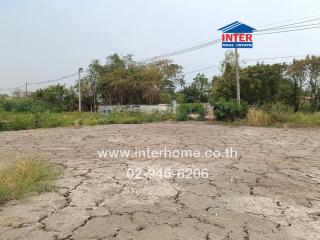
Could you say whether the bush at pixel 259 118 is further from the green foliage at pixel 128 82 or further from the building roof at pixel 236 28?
the green foliage at pixel 128 82

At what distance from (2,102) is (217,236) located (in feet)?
75.1

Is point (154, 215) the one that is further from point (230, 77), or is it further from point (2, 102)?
point (2, 102)

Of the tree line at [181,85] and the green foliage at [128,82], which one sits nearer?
the tree line at [181,85]

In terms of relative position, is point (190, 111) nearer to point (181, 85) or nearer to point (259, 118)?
point (259, 118)

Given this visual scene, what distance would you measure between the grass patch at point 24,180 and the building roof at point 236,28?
1096cm

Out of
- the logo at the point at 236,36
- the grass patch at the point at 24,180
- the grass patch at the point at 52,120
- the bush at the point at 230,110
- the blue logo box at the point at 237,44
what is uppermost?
the logo at the point at 236,36

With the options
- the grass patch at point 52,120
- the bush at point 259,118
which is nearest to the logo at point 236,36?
the bush at point 259,118

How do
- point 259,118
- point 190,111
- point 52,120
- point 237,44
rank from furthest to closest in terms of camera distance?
point 190,111, point 237,44, point 52,120, point 259,118

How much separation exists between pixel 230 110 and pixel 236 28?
374 centimetres

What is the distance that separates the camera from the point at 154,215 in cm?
321

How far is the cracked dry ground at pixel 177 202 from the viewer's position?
287cm

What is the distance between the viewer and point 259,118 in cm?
1160

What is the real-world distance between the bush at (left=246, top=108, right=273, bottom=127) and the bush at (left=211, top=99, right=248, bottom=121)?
0.95 metres

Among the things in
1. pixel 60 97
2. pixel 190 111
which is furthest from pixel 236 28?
pixel 60 97
